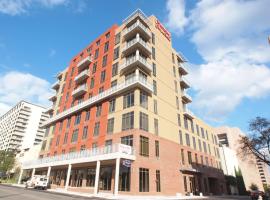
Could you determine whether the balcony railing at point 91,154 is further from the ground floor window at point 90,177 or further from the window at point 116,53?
the window at point 116,53

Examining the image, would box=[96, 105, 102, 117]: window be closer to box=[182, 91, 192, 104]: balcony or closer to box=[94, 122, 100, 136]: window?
box=[94, 122, 100, 136]: window

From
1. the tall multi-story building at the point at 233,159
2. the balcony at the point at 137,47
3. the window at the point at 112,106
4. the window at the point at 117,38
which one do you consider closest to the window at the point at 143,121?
the window at the point at 112,106

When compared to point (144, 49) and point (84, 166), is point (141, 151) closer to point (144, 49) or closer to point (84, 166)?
point (84, 166)

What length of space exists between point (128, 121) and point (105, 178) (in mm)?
8865

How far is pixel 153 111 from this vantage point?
34125 millimetres

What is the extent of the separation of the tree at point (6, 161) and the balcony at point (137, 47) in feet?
189

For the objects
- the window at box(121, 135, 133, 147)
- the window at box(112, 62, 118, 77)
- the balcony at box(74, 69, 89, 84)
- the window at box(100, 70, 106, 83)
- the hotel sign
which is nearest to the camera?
the window at box(121, 135, 133, 147)

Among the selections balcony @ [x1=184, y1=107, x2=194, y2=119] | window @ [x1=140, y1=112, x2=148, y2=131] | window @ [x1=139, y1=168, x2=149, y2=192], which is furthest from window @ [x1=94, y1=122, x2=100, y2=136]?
balcony @ [x1=184, y1=107, x2=194, y2=119]

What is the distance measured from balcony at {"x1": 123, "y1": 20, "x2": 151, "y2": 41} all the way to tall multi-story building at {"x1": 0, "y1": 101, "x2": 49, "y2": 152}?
4394 inches

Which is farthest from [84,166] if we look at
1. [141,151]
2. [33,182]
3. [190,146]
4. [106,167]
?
[190,146]

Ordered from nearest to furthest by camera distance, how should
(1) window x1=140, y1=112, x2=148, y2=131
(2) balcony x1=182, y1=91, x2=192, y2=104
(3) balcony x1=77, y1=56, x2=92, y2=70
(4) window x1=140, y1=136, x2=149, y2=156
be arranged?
(4) window x1=140, y1=136, x2=149, y2=156 → (1) window x1=140, y1=112, x2=148, y2=131 → (3) balcony x1=77, y1=56, x2=92, y2=70 → (2) balcony x1=182, y1=91, x2=192, y2=104

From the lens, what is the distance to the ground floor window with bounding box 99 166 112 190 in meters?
29.3

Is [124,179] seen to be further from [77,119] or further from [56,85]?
[56,85]

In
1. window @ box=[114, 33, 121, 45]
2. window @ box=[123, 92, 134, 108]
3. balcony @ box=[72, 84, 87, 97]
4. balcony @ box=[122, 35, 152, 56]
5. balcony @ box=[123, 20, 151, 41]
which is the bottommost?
window @ box=[123, 92, 134, 108]
